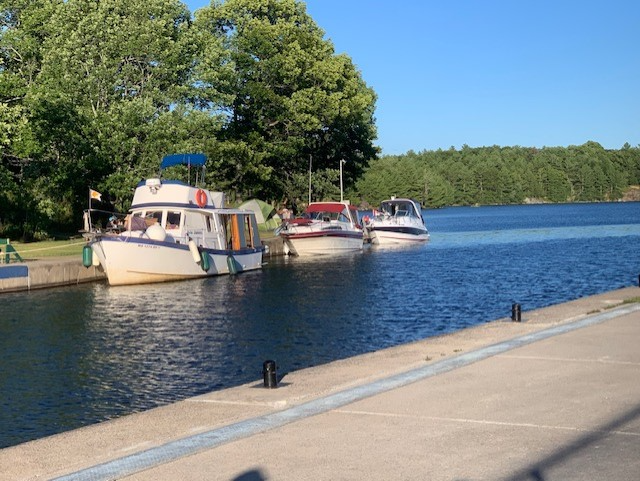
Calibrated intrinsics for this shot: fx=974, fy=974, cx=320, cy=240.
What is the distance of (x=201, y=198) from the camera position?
46094mm

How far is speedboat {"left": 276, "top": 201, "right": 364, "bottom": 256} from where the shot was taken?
63.3m

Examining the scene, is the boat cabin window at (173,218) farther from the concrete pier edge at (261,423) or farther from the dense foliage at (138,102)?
the concrete pier edge at (261,423)

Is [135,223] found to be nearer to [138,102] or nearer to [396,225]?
[138,102]

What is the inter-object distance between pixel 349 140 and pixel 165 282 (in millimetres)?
49330

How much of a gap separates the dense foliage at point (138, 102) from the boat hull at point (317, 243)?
28.2 ft

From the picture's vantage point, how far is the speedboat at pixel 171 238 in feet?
138

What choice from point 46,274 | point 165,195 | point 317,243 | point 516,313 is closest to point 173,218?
point 165,195

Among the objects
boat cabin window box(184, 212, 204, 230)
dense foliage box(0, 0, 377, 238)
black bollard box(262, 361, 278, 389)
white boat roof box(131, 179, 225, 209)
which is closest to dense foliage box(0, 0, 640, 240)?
dense foliage box(0, 0, 377, 238)

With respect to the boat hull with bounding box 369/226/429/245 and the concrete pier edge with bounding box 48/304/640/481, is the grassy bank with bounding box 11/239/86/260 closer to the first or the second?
the boat hull with bounding box 369/226/429/245

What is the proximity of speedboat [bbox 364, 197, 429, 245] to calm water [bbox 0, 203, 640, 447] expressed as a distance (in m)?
21.0

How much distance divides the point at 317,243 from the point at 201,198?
61.0 feet

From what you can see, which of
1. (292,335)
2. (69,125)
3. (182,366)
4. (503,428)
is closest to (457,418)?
(503,428)

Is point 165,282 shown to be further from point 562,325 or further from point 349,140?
point 349,140

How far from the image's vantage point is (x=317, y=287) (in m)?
41.4
